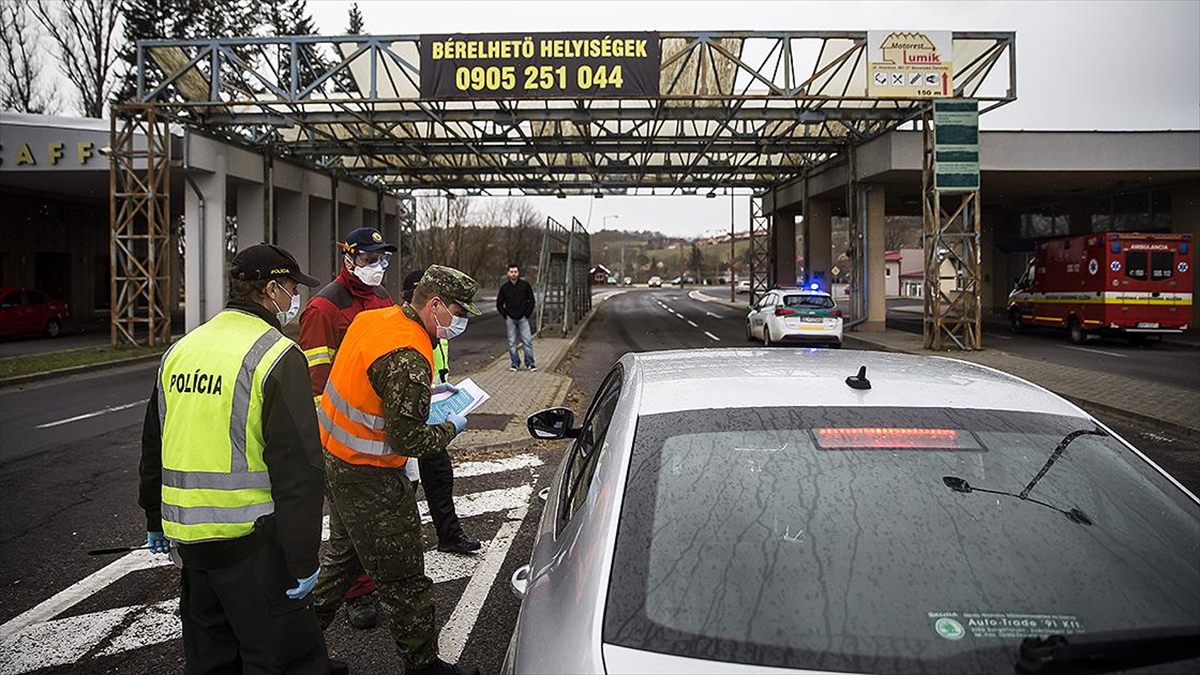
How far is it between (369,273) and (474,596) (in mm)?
1997

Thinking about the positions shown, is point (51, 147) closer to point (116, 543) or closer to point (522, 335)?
point (522, 335)

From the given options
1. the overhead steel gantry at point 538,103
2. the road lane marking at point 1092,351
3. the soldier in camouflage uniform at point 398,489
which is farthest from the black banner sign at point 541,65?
the soldier in camouflage uniform at point 398,489

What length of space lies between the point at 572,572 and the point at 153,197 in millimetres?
22362

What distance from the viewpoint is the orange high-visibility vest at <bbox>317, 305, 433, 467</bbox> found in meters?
3.58

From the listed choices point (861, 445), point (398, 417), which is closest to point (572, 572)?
point (861, 445)

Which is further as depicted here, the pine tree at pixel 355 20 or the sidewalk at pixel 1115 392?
the pine tree at pixel 355 20

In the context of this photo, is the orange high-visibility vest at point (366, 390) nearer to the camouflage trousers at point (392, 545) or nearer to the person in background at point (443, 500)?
the camouflage trousers at point (392, 545)

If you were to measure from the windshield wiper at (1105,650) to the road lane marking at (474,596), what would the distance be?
2861 millimetres

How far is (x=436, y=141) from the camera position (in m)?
26.3

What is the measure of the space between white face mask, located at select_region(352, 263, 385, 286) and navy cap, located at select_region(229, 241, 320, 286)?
6.95 feet

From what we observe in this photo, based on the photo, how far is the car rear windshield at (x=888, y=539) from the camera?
1822mm

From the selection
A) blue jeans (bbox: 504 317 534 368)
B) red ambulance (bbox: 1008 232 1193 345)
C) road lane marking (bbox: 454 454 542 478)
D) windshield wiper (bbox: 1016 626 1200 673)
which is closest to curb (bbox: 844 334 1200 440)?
road lane marking (bbox: 454 454 542 478)

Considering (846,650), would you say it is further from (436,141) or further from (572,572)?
(436,141)

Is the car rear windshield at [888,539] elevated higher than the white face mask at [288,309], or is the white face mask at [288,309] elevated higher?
the white face mask at [288,309]
